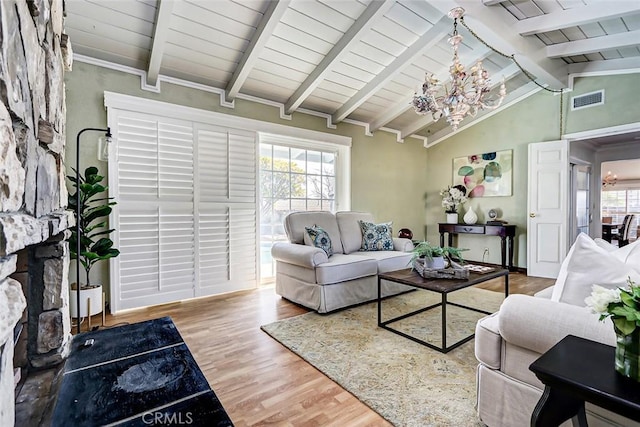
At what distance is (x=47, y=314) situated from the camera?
55.5 inches

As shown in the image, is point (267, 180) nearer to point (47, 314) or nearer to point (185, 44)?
point (185, 44)

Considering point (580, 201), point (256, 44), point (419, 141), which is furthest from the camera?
point (419, 141)

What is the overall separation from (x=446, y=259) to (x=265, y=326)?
67.6 inches

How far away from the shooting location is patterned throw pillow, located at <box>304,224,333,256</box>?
3461 millimetres

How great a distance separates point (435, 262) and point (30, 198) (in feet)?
8.47

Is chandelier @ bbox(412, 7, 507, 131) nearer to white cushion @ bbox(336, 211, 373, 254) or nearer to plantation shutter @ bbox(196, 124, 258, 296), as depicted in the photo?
white cushion @ bbox(336, 211, 373, 254)

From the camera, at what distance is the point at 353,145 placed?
514 cm

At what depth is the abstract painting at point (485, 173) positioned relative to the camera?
5.25m

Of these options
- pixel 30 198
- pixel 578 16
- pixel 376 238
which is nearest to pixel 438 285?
pixel 376 238

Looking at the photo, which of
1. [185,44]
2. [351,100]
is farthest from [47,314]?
[351,100]

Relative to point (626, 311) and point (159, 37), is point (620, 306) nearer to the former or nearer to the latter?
point (626, 311)

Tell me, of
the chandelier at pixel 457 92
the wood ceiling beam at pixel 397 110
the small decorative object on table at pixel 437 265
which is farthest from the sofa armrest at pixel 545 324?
the wood ceiling beam at pixel 397 110

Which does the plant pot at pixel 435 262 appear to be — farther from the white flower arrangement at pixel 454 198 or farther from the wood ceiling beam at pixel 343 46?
the white flower arrangement at pixel 454 198

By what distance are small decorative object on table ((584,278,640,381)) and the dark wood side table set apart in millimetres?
40
